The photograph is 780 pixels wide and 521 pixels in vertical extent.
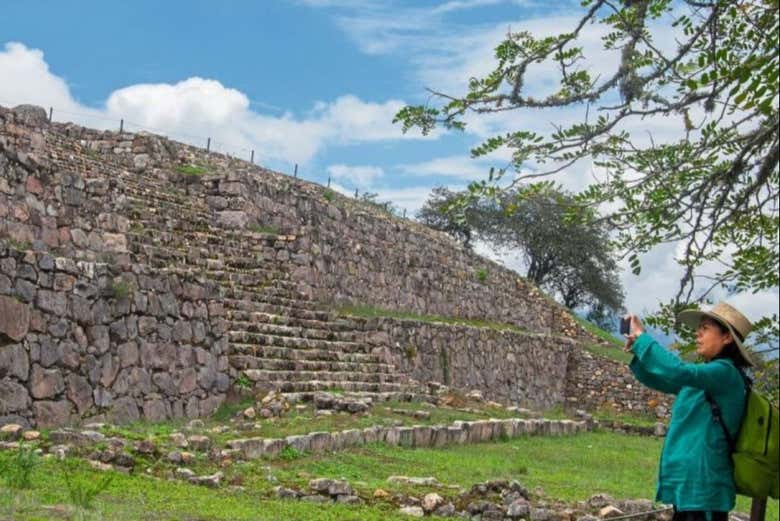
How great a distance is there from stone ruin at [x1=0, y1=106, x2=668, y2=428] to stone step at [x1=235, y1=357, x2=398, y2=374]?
0.03 meters

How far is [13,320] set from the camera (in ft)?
35.0

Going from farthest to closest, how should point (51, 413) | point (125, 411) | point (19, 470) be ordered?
point (125, 411), point (51, 413), point (19, 470)

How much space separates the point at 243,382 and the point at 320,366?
2.26 m

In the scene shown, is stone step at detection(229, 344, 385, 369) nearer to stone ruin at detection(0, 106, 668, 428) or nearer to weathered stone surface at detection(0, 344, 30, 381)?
stone ruin at detection(0, 106, 668, 428)

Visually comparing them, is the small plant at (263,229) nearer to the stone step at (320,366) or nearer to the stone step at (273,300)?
the stone step at (273,300)

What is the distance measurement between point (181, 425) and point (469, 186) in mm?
7846

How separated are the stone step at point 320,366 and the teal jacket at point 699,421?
33.4ft

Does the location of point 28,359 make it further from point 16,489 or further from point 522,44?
point 522,44

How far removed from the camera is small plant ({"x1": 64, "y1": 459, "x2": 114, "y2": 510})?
21.4ft

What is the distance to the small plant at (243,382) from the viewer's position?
14352 mm

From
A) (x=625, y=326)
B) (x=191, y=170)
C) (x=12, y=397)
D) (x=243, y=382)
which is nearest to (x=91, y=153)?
(x=191, y=170)

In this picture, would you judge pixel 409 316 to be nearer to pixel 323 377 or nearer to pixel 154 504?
pixel 323 377

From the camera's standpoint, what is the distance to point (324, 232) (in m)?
23.8

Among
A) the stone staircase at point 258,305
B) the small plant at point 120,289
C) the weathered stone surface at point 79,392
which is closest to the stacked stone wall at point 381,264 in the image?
the stone staircase at point 258,305
